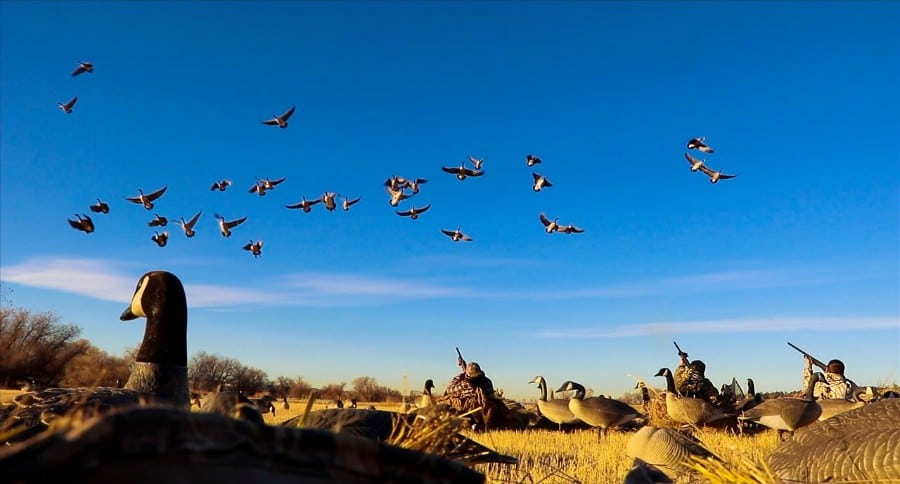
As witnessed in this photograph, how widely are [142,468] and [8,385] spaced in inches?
1855

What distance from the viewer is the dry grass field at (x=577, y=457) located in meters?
5.63

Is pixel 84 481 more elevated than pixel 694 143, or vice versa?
pixel 694 143

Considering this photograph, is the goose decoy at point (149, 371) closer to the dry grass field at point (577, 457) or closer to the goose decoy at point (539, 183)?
the dry grass field at point (577, 457)

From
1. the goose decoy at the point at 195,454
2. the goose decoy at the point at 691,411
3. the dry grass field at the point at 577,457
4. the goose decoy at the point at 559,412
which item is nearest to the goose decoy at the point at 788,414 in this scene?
the dry grass field at the point at 577,457

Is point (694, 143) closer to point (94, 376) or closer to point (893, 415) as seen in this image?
point (893, 415)

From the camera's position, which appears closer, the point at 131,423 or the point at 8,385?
the point at 131,423

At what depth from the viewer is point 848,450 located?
15.9 ft

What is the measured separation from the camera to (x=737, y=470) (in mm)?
3936

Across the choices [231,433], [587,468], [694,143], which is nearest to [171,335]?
[587,468]

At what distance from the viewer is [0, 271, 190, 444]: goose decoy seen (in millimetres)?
4531

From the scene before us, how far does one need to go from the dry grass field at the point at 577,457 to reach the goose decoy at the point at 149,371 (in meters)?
0.64

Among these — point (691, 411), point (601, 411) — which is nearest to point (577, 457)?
point (601, 411)

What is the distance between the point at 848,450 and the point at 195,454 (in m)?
4.75

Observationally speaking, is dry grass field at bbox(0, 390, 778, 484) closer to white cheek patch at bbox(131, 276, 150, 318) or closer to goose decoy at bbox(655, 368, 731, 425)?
goose decoy at bbox(655, 368, 731, 425)
